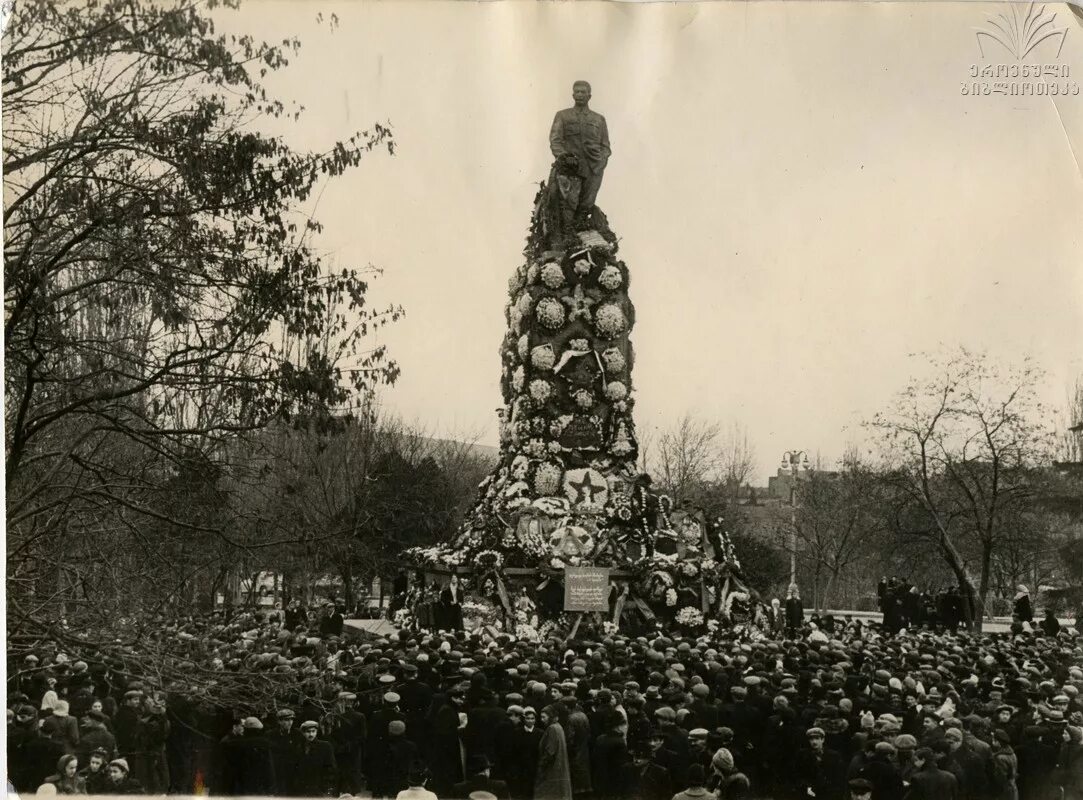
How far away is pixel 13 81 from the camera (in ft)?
28.5

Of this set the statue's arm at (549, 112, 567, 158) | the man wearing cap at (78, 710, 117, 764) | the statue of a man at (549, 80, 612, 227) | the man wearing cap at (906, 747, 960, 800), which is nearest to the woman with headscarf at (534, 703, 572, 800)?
the man wearing cap at (906, 747, 960, 800)

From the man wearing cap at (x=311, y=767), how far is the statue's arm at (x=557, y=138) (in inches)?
419

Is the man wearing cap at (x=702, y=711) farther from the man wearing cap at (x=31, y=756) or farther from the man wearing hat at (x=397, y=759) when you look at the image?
the man wearing cap at (x=31, y=756)

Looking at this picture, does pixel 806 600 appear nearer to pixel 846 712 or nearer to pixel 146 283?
pixel 846 712

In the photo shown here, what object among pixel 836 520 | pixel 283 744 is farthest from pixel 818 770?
pixel 836 520

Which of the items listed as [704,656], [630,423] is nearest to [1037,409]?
[630,423]

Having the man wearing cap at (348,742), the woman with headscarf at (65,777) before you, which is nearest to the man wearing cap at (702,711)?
the man wearing cap at (348,742)

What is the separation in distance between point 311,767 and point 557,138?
11.0 m

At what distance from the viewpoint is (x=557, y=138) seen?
17.7 m

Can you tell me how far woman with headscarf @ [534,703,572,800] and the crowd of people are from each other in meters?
0.02

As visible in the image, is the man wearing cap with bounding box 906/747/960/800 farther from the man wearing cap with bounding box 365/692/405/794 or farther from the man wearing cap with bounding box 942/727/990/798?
the man wearing cap with bounding box 365/692/405/794

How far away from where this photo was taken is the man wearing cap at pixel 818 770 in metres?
9.40

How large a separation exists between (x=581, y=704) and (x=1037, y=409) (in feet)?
45.8

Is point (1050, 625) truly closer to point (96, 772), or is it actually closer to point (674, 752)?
point (674, 752)
